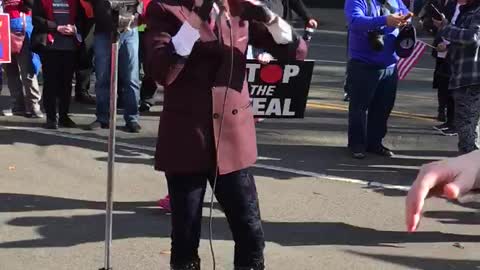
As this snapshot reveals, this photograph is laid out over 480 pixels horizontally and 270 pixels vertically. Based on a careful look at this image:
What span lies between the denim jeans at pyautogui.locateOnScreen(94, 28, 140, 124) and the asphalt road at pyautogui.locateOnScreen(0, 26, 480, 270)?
311 mm

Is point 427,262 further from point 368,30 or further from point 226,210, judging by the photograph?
point 368,30

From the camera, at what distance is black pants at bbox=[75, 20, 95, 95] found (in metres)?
8.38

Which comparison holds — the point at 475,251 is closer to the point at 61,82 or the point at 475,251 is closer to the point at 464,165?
the point at 464,165

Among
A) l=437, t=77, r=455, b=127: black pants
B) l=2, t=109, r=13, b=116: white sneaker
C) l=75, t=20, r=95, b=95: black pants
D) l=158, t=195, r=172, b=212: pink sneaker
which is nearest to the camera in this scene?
l=158, t=195, r=172, b=212: pink sneaker

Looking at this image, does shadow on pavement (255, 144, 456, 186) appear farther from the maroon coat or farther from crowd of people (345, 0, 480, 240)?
the maroon coat

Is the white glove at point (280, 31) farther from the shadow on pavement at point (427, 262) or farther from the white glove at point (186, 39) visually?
the shadow on pavement at point (427, 262)

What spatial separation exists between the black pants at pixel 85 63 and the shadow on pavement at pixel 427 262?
4.43 metres

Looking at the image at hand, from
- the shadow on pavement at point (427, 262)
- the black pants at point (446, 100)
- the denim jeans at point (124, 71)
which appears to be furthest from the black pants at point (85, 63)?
the shadow on pavement at point (427, 262)

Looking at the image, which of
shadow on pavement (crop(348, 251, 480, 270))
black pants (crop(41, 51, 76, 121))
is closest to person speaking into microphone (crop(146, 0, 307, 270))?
shadow on pavement (crop(348, 251, 480, 270))

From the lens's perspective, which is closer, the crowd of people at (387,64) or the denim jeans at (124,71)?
the crowd of people at (387,64)

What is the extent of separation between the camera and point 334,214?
5.82m

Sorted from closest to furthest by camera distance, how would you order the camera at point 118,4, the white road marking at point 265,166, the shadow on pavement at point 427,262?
1. the camera at point 118,4
2. the shadow on pavement at point 427,262
3. the white road marking at point 265,166

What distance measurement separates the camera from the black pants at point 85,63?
330 inches

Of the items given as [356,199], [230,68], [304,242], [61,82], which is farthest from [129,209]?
[61,82]
